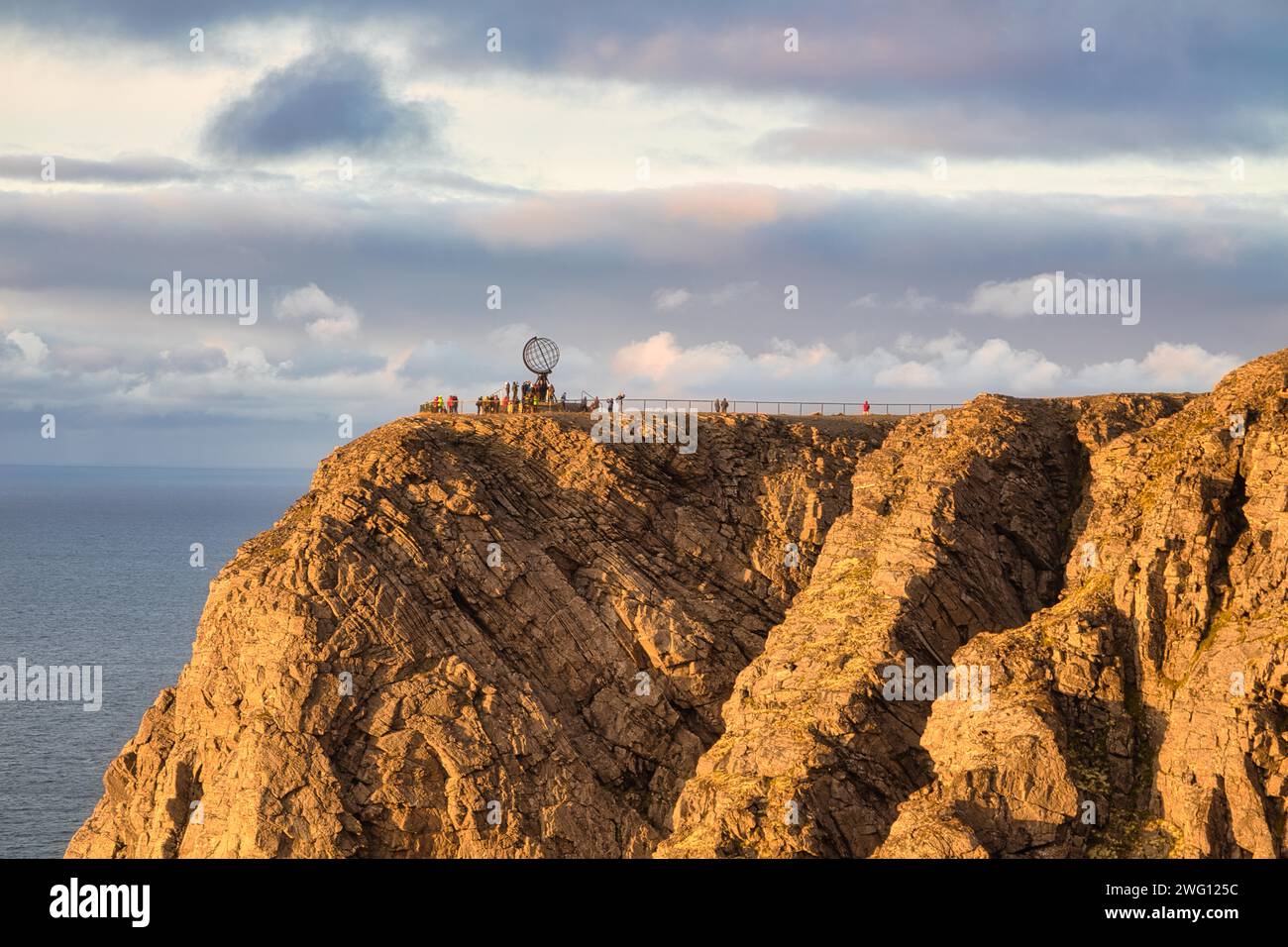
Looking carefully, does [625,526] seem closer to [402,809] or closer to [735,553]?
[735,553]

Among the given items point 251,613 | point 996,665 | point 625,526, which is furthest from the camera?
point 625,526

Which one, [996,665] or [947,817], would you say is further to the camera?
[996,665]

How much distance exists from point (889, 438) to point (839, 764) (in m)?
25.7

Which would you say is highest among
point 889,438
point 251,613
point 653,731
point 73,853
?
point 889,438

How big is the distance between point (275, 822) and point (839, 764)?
90.8ft

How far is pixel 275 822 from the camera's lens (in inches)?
3526

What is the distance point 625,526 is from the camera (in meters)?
105

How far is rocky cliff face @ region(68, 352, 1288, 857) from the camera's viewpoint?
74062mm

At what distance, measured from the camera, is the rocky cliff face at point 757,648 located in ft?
243

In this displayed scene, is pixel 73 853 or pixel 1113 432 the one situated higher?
pixel 1113 432

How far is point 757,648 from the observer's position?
102625mm

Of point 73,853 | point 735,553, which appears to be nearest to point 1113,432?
point 735,553

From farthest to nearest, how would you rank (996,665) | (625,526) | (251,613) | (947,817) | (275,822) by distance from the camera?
(625,526)
(251,613)
(275,822)
(996,665)
(947,817)

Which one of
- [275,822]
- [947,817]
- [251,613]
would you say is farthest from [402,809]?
[947,817]
